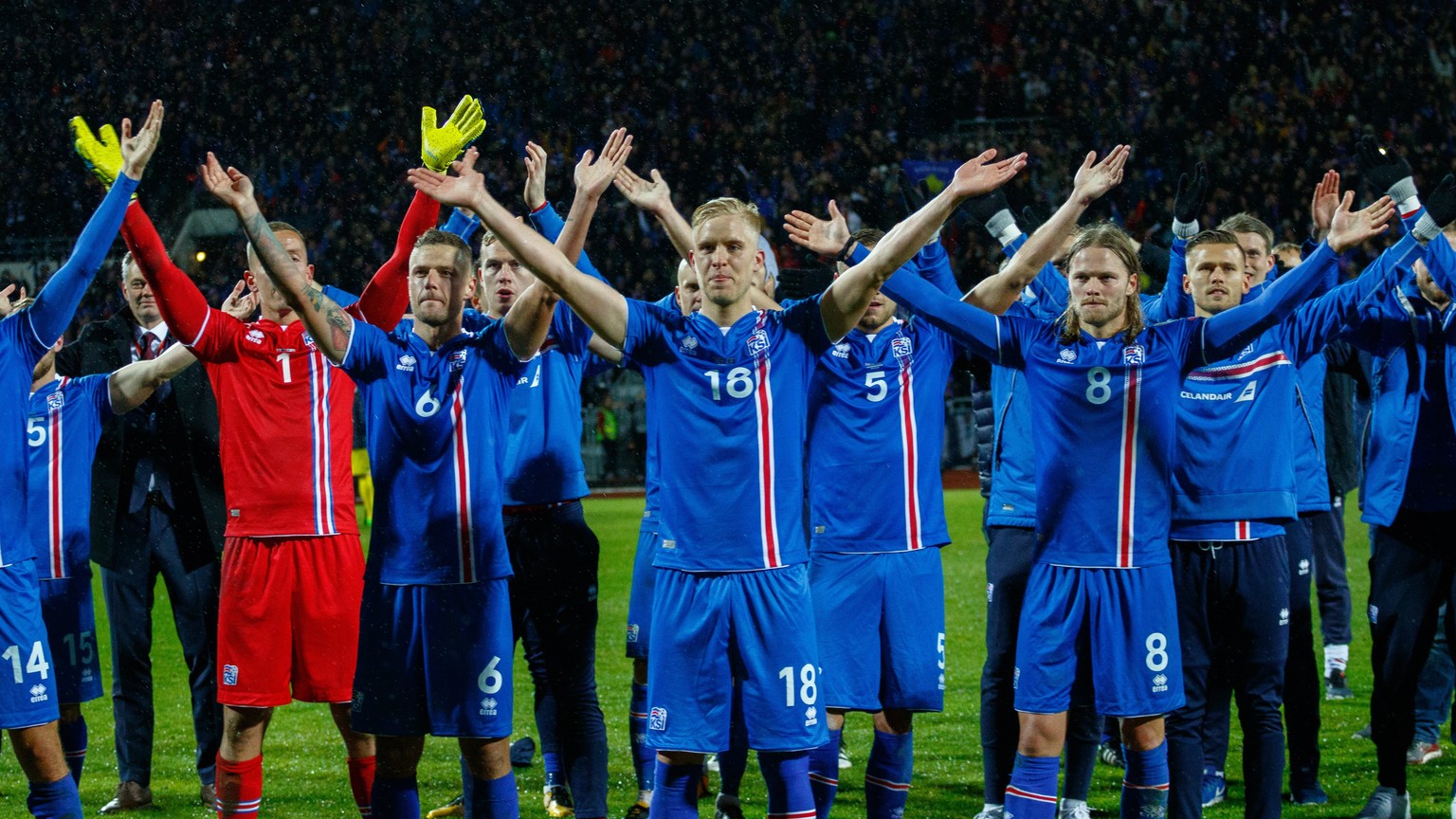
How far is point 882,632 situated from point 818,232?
1.44 metres

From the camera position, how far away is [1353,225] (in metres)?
4.65

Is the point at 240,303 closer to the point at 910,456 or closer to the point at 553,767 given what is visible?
the point at 553,767

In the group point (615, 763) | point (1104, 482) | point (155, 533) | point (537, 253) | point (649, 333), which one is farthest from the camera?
point (615, 763)

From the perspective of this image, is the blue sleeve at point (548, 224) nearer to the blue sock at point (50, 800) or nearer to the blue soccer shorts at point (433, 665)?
the blue soccer shorts at point (433, 665)

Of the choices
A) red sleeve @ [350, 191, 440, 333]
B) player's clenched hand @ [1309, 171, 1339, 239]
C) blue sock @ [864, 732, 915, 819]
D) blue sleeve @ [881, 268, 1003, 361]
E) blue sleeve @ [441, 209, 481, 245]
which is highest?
player's clenched hand @ [1309, 171, 1339, 239]

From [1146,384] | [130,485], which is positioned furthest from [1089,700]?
[130,485]

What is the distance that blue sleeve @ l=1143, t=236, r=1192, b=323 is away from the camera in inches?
213

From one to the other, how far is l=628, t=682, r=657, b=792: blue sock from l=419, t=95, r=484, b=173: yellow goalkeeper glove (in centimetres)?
242

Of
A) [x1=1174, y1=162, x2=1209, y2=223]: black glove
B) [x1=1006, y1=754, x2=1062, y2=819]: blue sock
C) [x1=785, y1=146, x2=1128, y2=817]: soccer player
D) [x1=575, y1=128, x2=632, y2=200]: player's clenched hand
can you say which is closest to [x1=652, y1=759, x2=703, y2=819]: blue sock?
[x1=785, y1=146, x2=1128, y2=817]: soccer player

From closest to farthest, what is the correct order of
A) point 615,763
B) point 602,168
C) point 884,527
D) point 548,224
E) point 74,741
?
point 602,168 → point 548,224 → point 884,527 → point 74,741 → point 615,763

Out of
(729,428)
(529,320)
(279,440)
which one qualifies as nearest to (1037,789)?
(729,428)

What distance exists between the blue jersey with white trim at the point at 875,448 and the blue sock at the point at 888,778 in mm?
681

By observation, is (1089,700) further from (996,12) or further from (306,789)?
(996,12)

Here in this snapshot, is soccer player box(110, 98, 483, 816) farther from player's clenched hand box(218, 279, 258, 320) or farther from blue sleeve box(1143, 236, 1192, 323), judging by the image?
blue sleeve box(1143, 236, 1192, 323)
